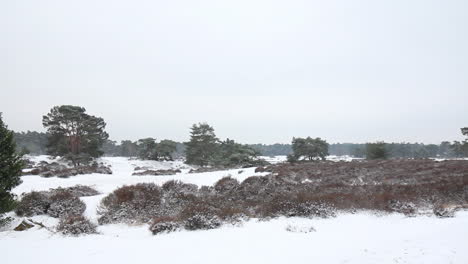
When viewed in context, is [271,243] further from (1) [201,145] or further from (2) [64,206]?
(1) [201,145]

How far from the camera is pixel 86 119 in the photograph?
35.7 metres

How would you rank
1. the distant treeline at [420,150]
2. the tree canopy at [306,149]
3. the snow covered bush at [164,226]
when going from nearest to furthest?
the snow covered bush at [164,226]
the tree canopy at [306,149]
the distant treeline at [420,150]

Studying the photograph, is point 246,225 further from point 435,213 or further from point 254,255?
point 435,213

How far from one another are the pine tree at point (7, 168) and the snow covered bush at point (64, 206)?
2038 mm

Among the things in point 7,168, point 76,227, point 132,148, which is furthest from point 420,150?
point 7,168

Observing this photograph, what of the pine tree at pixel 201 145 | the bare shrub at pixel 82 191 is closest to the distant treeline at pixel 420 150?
the pine tree at pixel 201 145

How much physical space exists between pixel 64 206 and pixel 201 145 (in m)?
32.8

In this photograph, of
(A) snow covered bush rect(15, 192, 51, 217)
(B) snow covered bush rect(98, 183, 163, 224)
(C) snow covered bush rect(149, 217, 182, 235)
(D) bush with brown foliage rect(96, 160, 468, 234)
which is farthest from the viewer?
(A) snow covered bush rect(15, 192, 51, 217)

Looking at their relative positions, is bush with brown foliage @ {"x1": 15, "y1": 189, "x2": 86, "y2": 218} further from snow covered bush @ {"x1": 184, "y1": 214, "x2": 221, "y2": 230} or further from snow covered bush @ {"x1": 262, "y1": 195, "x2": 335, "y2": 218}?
snow covered bush @ {"x1": 262, "y1": 195, "x2": 335, "y2": 218}

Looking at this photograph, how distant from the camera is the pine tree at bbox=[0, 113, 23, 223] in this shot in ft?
25.7

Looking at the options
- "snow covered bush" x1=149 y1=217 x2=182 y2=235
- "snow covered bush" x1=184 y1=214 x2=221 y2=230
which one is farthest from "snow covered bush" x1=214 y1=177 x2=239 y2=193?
"snow covered bush" x1=149 y1=217 x2=182 y2=235

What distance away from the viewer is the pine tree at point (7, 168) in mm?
7836

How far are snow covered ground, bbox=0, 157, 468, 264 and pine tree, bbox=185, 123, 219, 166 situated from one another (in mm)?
33765

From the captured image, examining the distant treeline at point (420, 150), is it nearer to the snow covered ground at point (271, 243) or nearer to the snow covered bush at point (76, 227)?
the snow covered ground at point (271, 243)
